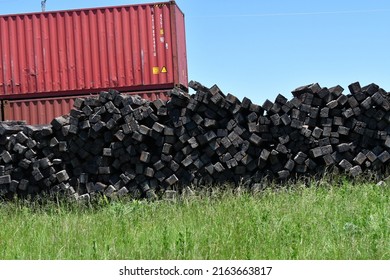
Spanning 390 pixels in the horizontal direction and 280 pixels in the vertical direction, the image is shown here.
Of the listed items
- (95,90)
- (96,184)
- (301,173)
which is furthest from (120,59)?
(301,173)

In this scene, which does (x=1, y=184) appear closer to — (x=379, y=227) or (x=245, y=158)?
(x=245, y=158)

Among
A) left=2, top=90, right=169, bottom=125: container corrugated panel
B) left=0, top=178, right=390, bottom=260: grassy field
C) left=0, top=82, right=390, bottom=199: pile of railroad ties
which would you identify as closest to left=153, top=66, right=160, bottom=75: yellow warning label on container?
left=2, top=90, right=169, bottom=125: container corrugated panel

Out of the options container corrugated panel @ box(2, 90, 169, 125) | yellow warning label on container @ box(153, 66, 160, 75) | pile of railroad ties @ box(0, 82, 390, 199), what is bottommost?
pile of railroad ties @ box(0, 82, 390, 199)

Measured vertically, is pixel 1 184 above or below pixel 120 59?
below

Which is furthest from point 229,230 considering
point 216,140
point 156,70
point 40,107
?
point 40,107

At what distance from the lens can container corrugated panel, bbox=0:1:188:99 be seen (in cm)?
1271

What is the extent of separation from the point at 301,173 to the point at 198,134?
5.74ft

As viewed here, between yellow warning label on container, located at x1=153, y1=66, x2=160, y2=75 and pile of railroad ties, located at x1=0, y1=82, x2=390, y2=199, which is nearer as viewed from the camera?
pile of railroad ties, located at x1=0, y1=82, x2=390, y2=199

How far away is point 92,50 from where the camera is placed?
42.5 feet

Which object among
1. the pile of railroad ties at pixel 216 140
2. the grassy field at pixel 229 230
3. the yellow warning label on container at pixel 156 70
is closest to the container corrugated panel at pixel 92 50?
the yellow warning label on container at pixel 156 70

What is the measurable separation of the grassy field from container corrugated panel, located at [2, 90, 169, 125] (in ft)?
14.0

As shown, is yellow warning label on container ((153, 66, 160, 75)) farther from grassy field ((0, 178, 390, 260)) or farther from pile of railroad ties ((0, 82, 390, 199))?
grassy field ((0, 178, 390, 260))
